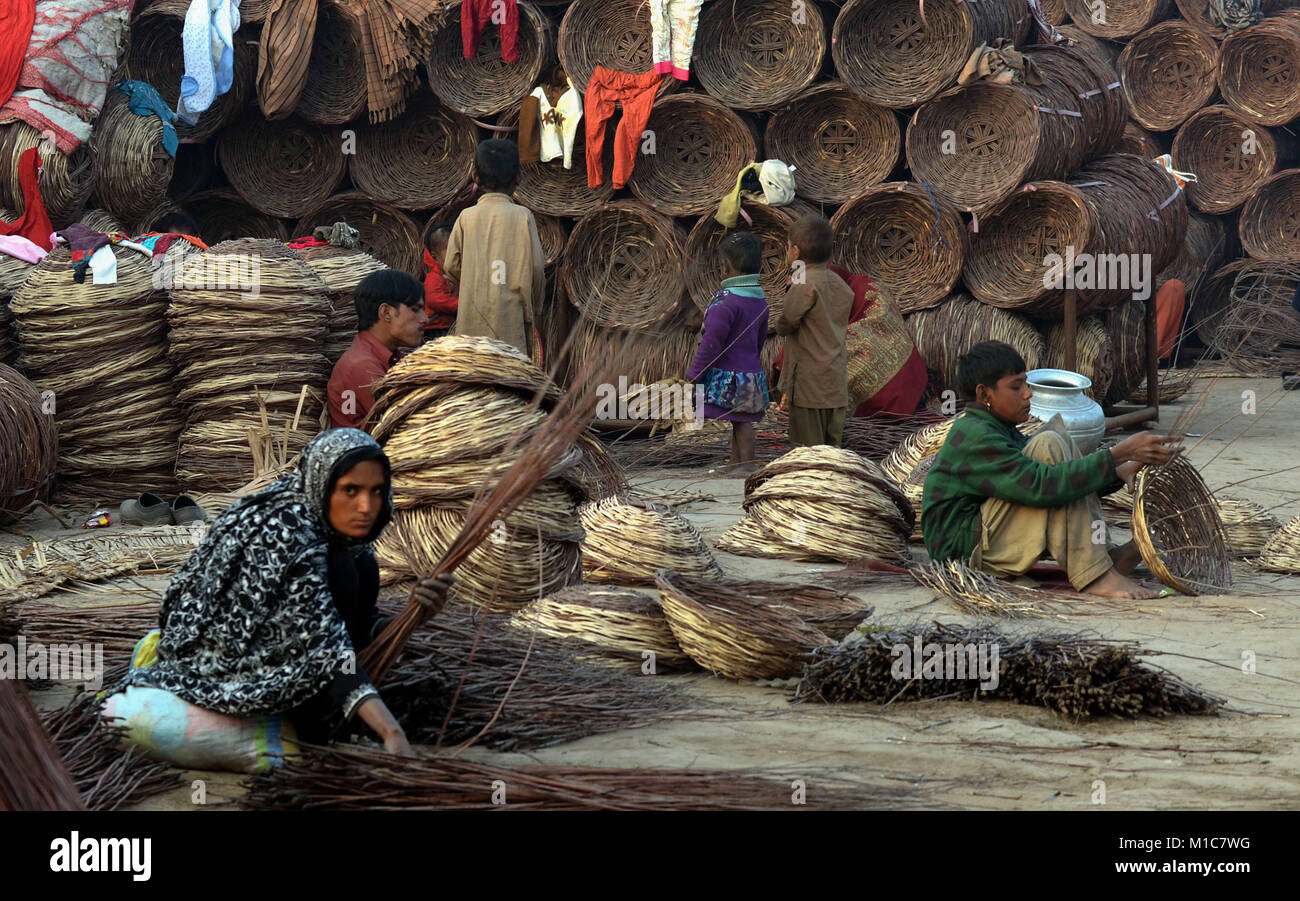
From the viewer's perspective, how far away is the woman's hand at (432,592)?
3324mm

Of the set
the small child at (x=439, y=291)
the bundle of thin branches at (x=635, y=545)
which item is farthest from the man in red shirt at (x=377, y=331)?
the small child at (x=439, y=291)

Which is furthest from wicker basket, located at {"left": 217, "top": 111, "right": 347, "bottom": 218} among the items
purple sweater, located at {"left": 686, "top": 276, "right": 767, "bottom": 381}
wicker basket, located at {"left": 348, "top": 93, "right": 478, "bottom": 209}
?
purple sweater, located at {"left": 686, "top": 276, "right": 767, "bottom": 381}

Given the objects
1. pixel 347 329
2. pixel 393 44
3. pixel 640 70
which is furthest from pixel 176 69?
pixel 347 329

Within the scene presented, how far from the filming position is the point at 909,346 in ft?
30.0

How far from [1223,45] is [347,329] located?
376 inches

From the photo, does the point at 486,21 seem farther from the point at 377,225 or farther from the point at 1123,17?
the point at 1123,17

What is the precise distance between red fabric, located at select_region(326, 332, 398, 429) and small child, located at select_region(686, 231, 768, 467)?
2552 mm

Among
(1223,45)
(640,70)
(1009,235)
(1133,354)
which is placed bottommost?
(1133,354)

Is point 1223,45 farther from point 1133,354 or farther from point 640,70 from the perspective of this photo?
point 640,70

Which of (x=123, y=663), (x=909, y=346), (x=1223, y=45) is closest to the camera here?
(x=123, y=663)

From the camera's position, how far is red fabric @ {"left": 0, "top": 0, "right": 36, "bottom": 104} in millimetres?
8555

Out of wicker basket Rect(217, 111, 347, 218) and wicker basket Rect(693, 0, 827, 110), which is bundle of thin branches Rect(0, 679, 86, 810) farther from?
wicker basket Rect(217, 111, 347, 218)

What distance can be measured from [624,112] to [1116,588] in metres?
5.44

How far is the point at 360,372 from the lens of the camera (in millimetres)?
5820
